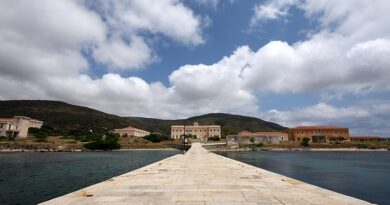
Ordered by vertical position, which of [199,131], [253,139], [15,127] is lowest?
[253,139]

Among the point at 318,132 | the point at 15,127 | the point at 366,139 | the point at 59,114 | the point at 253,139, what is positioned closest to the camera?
the point at 15,127

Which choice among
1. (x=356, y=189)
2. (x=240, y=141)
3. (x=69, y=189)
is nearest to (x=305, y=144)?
(x=240, y=141)

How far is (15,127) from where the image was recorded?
115375 millimetres

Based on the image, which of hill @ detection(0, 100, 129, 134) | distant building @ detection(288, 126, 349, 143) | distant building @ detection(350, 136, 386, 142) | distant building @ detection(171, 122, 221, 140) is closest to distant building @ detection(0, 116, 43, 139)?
hill @ detection(0, 100, 129, 134)

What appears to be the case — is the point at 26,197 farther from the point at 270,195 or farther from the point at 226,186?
the point at 270,195

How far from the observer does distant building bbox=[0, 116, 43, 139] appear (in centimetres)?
11244

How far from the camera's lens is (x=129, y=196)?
356 inches

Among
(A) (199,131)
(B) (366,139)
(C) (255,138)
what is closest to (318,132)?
(B) (366,139)

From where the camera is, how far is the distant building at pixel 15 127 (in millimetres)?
112438

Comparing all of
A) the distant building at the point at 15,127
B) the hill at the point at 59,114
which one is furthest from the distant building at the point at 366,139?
the distant building at the point at 15,127

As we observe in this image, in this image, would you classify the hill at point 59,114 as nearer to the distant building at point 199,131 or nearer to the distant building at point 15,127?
the distant building at point 15,127

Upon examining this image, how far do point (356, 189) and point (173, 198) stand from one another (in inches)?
838

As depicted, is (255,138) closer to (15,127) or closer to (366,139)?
(366,139)

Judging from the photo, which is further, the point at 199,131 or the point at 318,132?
the point at 199,131
